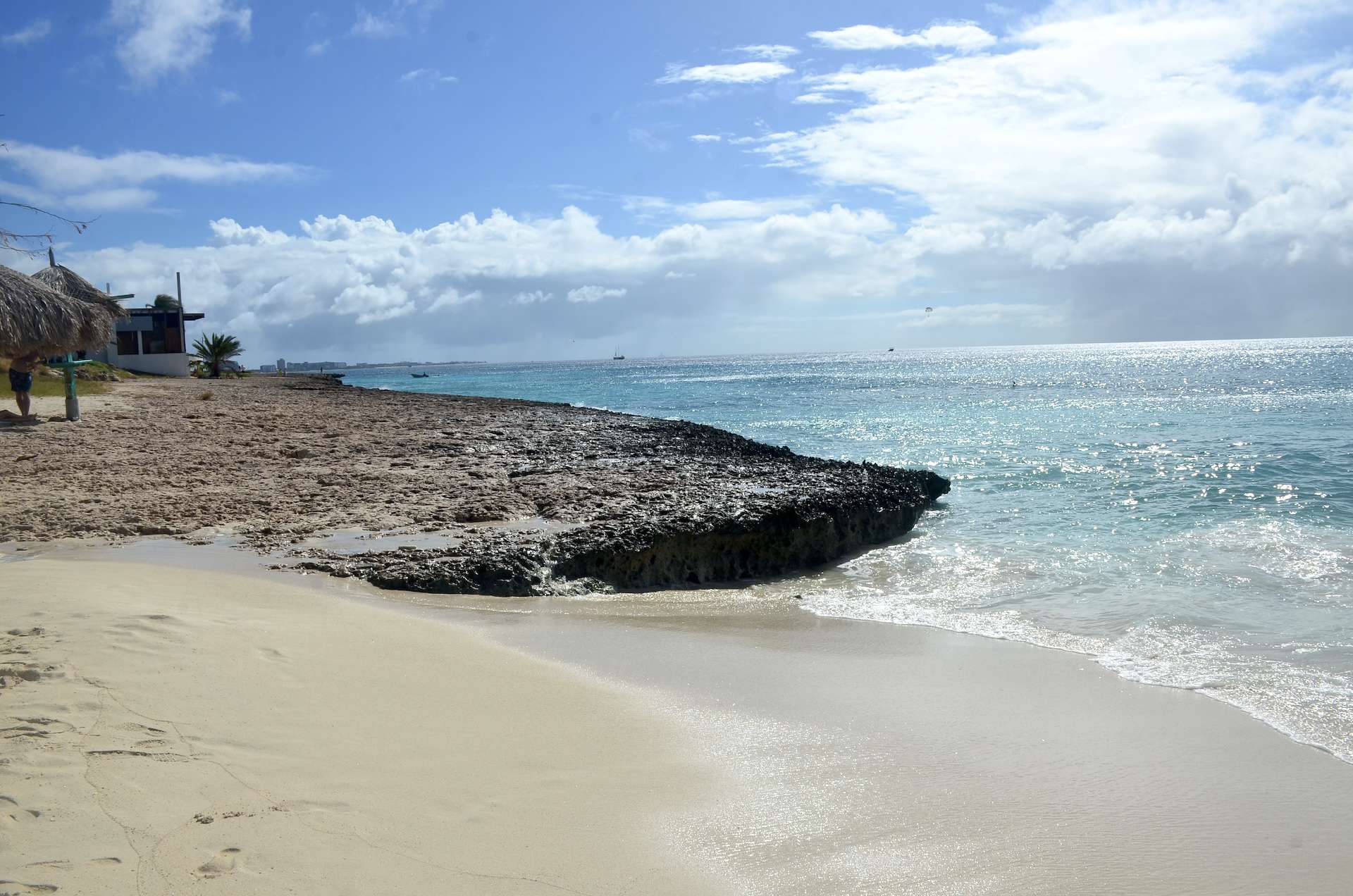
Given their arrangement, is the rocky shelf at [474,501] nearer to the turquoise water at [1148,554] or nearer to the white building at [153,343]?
the turquoise water at [1148,554]

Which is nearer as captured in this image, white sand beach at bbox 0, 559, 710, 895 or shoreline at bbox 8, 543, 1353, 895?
white sand beach at bbox 0, 559, 710, 895

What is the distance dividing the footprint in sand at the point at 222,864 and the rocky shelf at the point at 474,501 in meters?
4.42

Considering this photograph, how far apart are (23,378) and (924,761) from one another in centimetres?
1852

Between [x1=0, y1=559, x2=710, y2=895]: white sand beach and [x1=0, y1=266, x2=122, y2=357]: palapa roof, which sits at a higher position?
[x1=0, y1=266, x2=122, y2=357]: palapa roof

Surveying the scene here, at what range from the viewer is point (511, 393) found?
199 feet

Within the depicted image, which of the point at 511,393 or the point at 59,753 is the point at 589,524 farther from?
the point at 511,393

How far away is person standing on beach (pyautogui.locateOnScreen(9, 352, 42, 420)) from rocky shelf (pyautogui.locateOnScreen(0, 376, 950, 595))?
2.99ft

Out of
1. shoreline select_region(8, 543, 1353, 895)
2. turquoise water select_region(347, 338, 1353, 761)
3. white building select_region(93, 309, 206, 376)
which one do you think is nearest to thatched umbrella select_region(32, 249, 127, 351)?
shoreline select_region(8, 543, 1353, 895)

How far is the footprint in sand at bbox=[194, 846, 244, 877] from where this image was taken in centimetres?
282

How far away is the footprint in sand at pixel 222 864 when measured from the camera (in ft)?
9.24

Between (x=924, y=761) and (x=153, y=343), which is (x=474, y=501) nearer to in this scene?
(x=924, y=761)

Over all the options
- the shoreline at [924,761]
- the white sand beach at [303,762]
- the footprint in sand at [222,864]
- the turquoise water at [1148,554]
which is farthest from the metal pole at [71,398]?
the footprint in sand at [222,864]

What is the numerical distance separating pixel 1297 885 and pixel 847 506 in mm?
6996

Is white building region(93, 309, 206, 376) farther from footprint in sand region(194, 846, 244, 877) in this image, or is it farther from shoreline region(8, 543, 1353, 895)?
footprint in sand region(194, 846, 244, 877)
